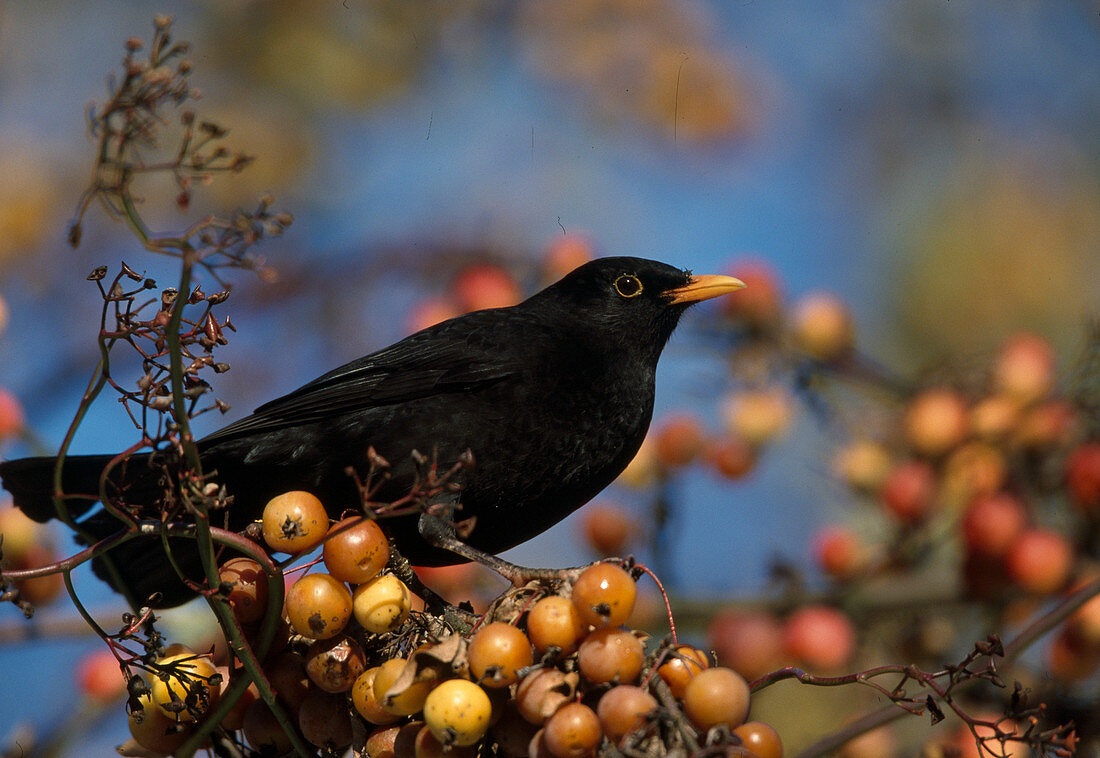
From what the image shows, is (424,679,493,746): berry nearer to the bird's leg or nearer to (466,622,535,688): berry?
(466,622,535,688): berry

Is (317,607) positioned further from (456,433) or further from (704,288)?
(704,288)

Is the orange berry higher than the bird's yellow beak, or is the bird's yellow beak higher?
the bird's yellow beak

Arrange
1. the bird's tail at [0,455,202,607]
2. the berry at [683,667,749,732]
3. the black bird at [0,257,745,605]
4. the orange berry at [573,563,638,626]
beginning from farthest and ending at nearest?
1. the black bird at [0,257,745,605]
2. the bird's tail at [0,455,202,607]
3. the orange berry at [573,563,638,626]
4. the berry at [683,667,749,732]

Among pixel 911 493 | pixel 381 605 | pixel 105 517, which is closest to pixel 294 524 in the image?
pixel 381 605

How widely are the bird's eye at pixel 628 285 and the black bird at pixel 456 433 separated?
16 cm

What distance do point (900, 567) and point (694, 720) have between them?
2499mm

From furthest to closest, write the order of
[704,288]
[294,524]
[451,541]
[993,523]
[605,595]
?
[704,288], [993,523], [451,541], [294,524], [605,595]

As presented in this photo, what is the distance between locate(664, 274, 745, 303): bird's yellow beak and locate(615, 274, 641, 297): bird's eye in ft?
0.36

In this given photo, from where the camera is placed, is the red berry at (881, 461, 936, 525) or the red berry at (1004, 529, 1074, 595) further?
the red berry at (881, 461, 936, 525)

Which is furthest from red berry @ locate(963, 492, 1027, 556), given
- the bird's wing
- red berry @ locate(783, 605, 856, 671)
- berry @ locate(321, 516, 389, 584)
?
berry @ locate(321, 516, 389, 584)

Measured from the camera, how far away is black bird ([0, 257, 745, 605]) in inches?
120

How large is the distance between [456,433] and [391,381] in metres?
0.42

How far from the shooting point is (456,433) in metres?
3.17

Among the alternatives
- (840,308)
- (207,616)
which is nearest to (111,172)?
(207,616)
